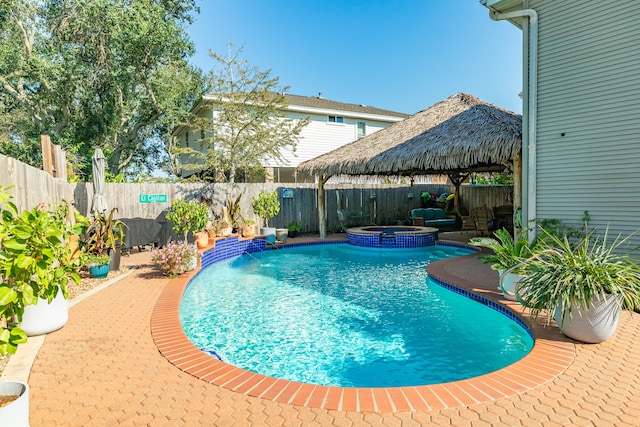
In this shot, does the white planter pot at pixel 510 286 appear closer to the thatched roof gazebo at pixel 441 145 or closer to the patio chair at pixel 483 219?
the thatched roof gazebo at pixel 441 145

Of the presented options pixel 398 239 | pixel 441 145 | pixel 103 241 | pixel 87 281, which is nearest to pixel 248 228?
pixel 398 239

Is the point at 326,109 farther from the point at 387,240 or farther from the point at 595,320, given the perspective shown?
the point at 595,320

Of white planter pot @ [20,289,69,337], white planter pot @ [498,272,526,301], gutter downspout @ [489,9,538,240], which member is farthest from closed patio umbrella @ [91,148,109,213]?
gutter downspout @ [489,9,538,240]

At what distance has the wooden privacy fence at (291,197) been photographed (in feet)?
37.7

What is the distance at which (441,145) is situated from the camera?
34.1 feet

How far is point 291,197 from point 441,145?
741 centimetres

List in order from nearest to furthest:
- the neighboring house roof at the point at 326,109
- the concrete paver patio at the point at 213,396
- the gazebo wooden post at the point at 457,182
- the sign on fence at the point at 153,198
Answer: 1. the concrete paver patio at the point at 213,396
2. the sign on fence at the point at 153,198
3. the gazebo wooden post at the point at 457,182
4. the neighboring house roof at the point at 326,109

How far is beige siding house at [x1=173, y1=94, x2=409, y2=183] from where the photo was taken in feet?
68.4

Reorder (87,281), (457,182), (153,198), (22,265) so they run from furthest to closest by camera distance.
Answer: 1. (457,182)
2. (153,198)
3. (87,281)
4. (22,265)

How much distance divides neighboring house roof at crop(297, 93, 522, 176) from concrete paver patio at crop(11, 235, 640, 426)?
5408mm

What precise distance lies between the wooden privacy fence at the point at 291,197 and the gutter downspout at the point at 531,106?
856cm

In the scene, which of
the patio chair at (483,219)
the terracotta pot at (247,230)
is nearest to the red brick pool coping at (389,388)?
the terracotta pot at (247,230)

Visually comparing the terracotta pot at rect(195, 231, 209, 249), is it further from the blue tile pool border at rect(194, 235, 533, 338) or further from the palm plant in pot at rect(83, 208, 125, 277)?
the palm plant in pot at rect(83, 208, 125, 277)

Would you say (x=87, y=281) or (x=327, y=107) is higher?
(x=327, y=107)
